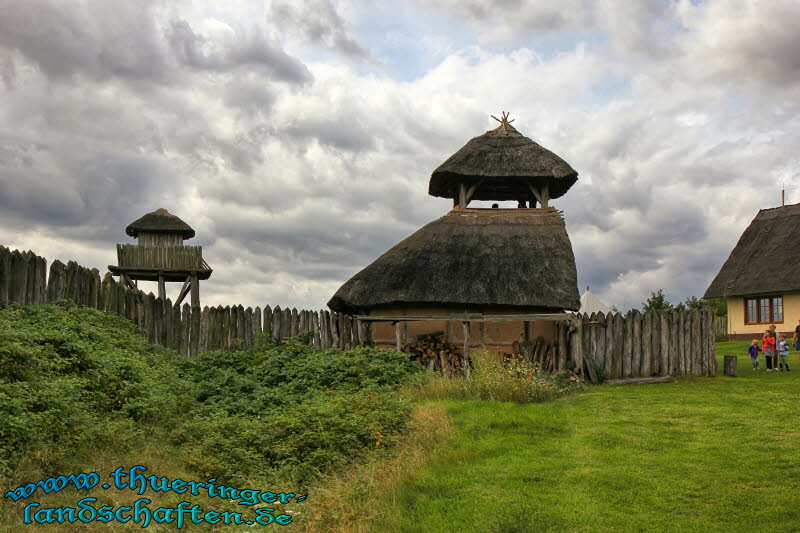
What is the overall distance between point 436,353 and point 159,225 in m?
15.6

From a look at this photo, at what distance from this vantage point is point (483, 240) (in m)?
20.8

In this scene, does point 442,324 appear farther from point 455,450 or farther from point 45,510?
point 45,510

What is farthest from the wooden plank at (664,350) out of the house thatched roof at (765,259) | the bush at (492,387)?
the house thatched roof at (765,259)

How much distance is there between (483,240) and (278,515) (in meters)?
14.3

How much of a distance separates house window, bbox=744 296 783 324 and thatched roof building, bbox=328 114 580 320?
15449 millimetres

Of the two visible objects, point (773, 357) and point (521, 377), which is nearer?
point (521, 377)

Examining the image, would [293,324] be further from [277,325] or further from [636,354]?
[636,354]

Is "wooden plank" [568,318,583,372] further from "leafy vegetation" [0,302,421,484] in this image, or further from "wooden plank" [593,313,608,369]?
"leafy vegetation" [0,302,421,484]

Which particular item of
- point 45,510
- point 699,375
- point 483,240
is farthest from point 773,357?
point 45,510

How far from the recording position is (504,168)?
22234 millimetres

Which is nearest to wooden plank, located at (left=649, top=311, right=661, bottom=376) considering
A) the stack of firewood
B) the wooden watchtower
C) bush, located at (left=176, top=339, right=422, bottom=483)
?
the stack of firewood

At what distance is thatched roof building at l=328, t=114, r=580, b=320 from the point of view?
62.5 feet

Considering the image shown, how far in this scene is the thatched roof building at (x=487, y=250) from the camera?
19.0m

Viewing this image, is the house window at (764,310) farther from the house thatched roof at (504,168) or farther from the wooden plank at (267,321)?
the wooden plank at (267,321)
